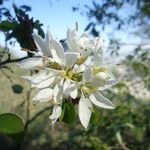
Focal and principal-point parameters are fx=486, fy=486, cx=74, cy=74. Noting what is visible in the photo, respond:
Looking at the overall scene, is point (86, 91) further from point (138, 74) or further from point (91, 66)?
point (138, 74)

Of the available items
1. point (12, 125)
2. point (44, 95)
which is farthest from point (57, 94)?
point (12, 125)

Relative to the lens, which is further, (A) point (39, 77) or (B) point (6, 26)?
(B) point (6, 26)

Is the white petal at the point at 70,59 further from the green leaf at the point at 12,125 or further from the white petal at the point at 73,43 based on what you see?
the green leaf at the point at 12,125

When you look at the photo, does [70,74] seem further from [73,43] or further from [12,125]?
[12,125]

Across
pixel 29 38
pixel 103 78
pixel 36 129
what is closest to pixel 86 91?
pixel 103 78

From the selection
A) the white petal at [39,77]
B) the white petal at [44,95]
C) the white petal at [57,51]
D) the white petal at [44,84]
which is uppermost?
the white petal at [57,51]

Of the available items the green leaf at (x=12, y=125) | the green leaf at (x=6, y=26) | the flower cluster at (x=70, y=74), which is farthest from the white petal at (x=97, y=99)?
the green leaf at (x=6, y=26)
